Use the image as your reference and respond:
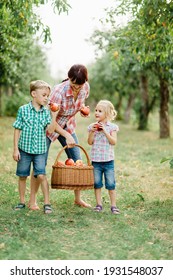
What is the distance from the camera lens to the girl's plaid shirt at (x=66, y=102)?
6824 mm

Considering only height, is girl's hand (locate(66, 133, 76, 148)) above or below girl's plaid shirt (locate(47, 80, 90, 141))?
below

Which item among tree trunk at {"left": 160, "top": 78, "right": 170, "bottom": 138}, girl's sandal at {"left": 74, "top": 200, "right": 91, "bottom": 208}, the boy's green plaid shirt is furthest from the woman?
tree trunk at {"left": 160, "top": 78, "right": 170, "bottom": 138}

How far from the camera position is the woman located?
263 inches

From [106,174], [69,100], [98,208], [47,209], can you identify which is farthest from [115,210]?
[69,100]

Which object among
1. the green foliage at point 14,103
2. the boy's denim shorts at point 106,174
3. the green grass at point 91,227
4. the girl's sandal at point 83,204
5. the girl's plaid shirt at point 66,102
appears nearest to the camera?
the green grass at point 91,227

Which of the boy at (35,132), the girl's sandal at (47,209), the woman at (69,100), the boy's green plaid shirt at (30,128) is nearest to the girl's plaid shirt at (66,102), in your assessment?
the woman at (69,100)

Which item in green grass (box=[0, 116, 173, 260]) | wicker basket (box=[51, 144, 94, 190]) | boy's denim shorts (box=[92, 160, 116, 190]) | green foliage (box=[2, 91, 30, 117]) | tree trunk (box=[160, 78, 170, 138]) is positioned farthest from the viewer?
green foliage (box=[2, 91, 30, 117])

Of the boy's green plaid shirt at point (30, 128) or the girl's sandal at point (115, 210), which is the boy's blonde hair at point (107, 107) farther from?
the girl's sandal at point (115, 210)

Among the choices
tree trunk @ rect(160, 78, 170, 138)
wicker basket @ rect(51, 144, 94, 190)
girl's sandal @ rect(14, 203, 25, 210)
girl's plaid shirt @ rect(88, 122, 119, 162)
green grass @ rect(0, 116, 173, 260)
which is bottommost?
green grass @ rect(0, 116, 173, 260)

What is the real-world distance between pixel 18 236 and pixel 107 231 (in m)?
1.11

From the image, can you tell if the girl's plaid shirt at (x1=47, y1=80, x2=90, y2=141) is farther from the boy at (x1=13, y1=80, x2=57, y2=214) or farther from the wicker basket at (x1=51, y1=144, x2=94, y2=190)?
the wicker basket at (x1=51, y1=144, x2=94, y2=190)

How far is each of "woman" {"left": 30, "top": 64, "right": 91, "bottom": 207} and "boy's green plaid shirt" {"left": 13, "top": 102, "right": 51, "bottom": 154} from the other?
9.8 inches

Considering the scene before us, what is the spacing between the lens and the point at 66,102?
6.90 m

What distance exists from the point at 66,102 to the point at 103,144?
0.79 meters
